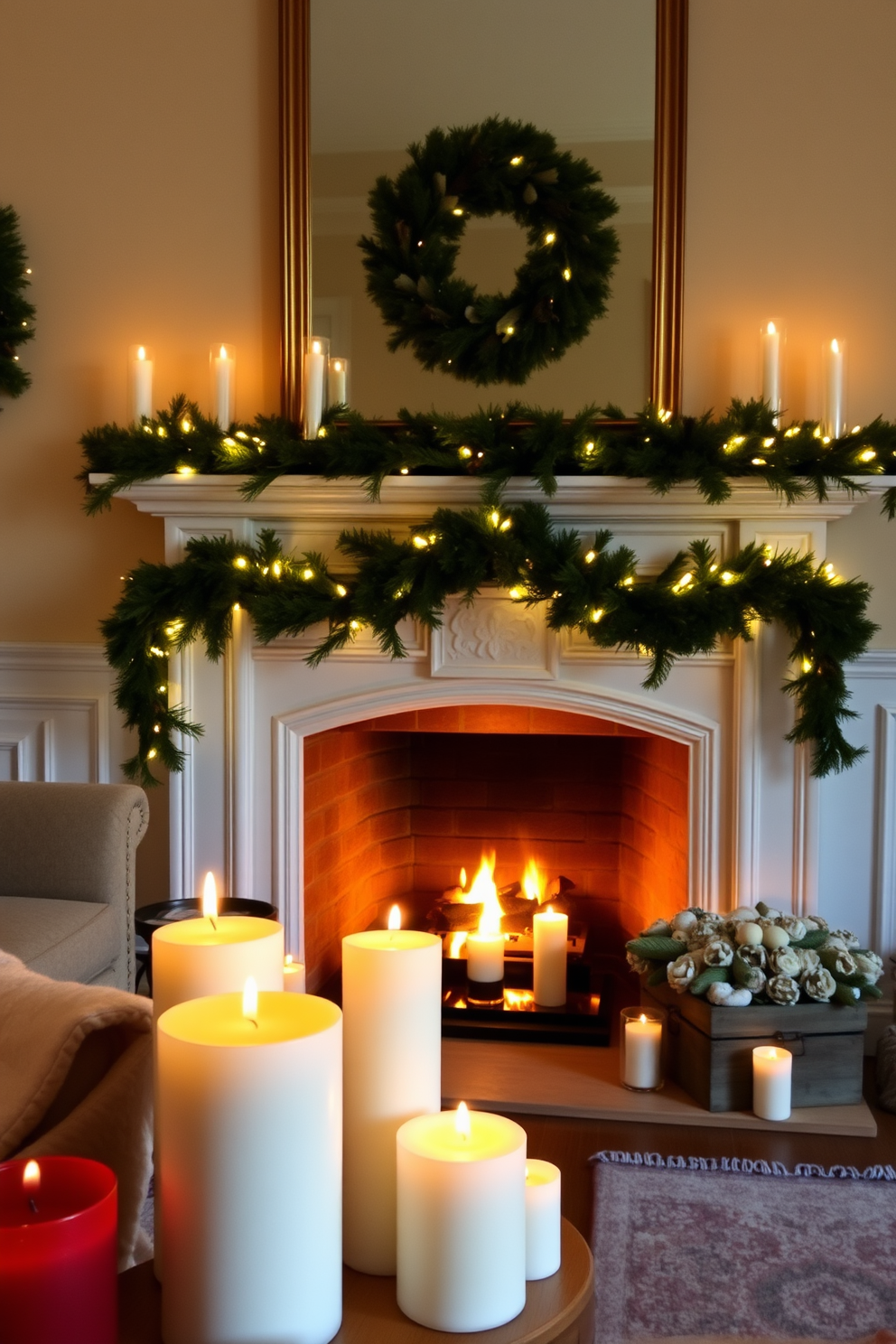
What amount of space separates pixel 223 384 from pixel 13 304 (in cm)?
61

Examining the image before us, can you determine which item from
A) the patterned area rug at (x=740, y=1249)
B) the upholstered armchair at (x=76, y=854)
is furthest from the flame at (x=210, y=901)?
the upholstered armchair at (x=76, y=854)

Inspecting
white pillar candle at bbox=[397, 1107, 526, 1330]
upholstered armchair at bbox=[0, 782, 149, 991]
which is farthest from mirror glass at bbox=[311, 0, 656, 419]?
white pillar candle at bbox=[397, 1107, 526, 1330]

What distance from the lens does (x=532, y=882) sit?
11.2ft

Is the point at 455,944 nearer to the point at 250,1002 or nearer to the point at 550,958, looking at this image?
the point at 550,958

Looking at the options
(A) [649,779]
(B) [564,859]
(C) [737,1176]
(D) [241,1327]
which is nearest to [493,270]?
(A) [649,779]

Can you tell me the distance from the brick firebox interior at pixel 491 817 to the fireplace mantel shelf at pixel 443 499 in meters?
0.67

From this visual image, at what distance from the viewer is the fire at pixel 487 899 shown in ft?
9.72

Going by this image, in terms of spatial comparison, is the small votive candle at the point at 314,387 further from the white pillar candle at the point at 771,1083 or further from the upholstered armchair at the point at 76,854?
the white pillar candle at the point at 771,1083

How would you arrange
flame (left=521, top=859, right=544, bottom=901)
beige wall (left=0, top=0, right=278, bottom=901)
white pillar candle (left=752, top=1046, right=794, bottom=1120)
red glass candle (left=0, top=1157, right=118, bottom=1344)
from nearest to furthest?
red glass candle (left=0, top=1157, right=118, bottom=1344) → white pillar candle (left=752, top=1046, right=794, bottom=1120) → beige wall (left=0, top=0, right=278, bottom=901) → flame (left=521, top=859, right=544, bottom=901)

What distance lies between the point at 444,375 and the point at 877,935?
169 cm

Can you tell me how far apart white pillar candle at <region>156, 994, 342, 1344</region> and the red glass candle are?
0.13 ft

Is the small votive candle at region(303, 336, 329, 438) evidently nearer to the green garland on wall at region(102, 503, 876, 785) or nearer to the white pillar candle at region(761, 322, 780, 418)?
the green garland on wall at region(102, 503, 876, 785)

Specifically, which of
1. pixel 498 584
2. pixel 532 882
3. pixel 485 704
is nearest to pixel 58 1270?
pixel 498 584

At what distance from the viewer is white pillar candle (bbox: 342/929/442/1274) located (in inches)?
33.4
